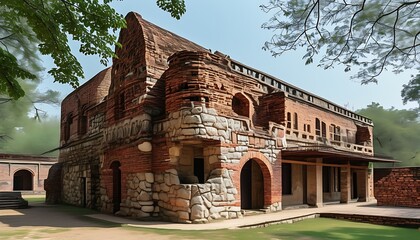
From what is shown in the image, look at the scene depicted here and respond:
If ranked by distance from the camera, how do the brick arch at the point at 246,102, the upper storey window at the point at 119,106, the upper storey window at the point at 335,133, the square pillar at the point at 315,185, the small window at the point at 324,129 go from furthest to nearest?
the upper storey window at the point at 335,133, the small window at the point at 324,129, the square pillar at the point at 315,185, the brick arch at the point at 246,102, the upper storey window at the point at 119,106

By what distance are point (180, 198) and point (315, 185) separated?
7.73 m

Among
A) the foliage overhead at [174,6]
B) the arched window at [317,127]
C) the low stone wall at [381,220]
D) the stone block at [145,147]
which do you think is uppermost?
the foliage overhead at [174,6]

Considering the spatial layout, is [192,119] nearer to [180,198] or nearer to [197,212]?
[180,198]

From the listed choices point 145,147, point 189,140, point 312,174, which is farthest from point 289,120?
point 145,147

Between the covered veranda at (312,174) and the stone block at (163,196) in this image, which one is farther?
the covered veranda at (312,174)

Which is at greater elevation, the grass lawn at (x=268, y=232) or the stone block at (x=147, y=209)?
the stone block at (x=147, y=209)

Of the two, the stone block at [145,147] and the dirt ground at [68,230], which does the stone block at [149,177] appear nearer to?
the stone block at [145,147]

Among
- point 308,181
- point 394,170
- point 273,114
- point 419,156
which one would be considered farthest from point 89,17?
point 419,156

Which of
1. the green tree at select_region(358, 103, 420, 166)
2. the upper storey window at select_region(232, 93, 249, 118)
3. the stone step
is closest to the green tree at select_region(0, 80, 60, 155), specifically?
the stone step

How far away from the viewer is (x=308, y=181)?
16.1m

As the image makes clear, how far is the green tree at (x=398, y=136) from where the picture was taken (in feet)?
132

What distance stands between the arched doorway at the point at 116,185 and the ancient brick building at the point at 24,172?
64.9ft

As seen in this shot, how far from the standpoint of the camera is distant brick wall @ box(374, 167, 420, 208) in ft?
50.8

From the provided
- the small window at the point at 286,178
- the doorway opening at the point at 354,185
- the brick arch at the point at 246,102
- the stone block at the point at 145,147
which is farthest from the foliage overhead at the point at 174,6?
the doorway opening at the point at 354,185
